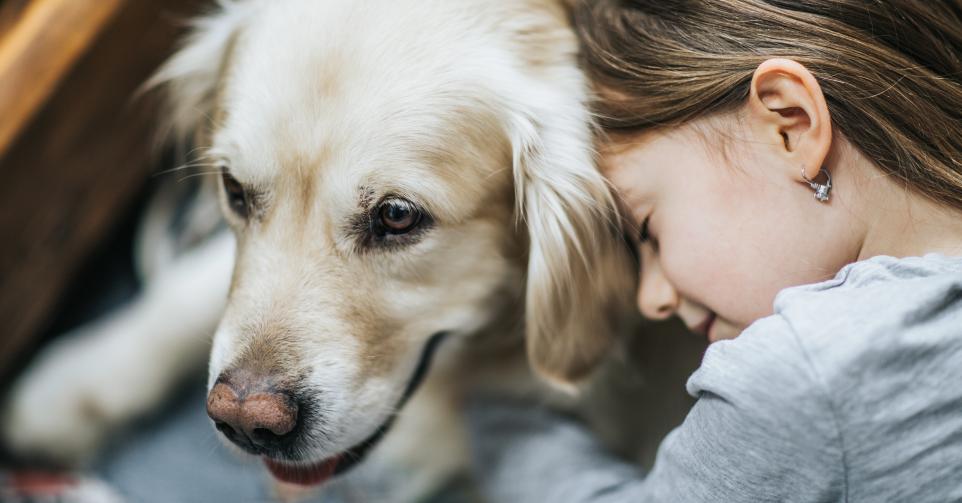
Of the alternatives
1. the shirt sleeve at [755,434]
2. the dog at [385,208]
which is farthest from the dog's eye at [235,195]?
the shirt sleeve at [755,434]

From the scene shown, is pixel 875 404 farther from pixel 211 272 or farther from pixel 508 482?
pixel 211 272

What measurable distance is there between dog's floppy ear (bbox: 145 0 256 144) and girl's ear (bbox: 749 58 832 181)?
2.53 ft

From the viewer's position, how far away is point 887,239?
3.38ft

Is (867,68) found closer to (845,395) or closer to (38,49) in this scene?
(845,395)

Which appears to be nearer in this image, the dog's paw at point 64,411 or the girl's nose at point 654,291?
the girl's nose at point 654,291

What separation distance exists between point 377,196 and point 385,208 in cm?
2

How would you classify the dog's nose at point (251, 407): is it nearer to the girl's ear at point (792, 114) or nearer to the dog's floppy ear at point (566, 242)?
the dog's floppy ear at point (566, 242)

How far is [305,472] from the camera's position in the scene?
1271mm

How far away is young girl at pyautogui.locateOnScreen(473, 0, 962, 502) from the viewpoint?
88 centimetres

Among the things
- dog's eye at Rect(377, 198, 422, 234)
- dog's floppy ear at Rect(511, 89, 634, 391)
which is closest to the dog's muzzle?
dog's eye at Rect(377, 198, 422, 234)

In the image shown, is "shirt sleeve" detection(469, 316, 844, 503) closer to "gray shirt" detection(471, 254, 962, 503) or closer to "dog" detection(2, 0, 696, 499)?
"gray shirt" detection(471, 254, 962, 503)

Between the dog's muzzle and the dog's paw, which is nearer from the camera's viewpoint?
the dog's muzzle

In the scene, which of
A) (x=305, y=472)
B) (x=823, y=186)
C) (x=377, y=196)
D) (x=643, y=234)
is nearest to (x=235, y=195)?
(x=377, y=196)

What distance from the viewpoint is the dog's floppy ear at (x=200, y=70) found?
4.40 feet
